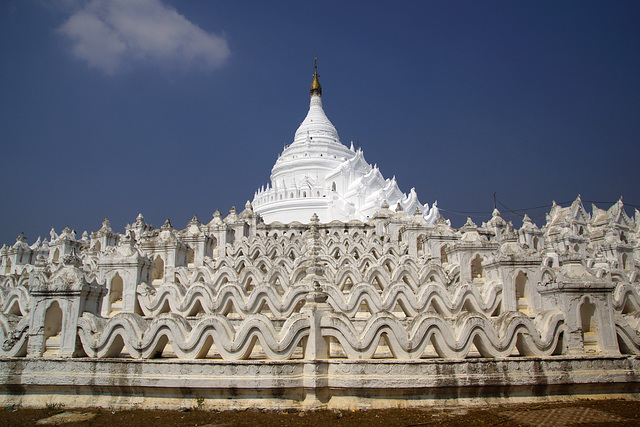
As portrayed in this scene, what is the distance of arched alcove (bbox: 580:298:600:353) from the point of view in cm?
870

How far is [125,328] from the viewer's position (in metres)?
8.23

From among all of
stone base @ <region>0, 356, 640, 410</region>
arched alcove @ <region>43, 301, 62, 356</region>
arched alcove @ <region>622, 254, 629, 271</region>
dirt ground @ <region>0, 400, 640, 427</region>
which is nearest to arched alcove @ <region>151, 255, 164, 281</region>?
arched alcove @ <region>43, 301, 62, 356</region>

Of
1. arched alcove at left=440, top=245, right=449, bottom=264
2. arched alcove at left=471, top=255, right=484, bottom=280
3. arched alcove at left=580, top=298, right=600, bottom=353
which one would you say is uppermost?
arched alcove at left=440, top=245, right=449, bottom=264

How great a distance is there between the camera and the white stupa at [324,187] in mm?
48594

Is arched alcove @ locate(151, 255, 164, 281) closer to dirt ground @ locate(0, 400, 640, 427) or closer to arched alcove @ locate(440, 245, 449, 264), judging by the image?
dirt ground @ locate(0, 400, 640, 427)

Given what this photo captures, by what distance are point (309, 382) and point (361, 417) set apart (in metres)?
0.94

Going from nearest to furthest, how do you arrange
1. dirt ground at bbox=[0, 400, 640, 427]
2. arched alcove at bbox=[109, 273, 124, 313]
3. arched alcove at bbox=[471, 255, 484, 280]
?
dirt ground at bbox=[0, 400, 640, 427] → arched alcove at bbox=[109, 273, 124, 313] → arched alcove at bbox=[471, 255, 484, 280]

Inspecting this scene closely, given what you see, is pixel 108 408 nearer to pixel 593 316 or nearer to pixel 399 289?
pixel 399 289

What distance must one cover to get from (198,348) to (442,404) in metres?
4.10

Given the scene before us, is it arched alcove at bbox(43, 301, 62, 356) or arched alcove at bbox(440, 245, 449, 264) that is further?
arched alcove at bbox(440, 245, 449, 264)

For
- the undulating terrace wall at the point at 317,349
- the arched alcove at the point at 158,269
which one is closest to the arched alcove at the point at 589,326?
the undulating terrace wall at the point at 317,349

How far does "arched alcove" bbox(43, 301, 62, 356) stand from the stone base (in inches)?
16.5

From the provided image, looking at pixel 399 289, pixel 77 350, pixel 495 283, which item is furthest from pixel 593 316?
pixel 77 350

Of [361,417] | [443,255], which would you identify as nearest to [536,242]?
[443,255]
